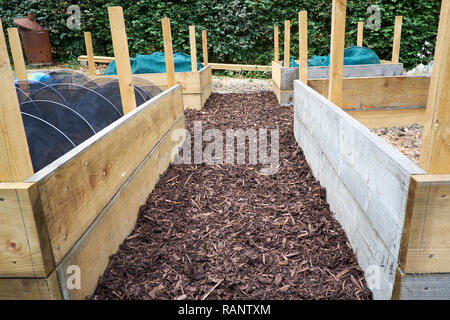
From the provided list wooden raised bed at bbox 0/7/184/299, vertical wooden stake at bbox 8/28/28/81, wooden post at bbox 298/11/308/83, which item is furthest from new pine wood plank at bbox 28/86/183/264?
vertical wooden stake at bbox 8/28/28/81

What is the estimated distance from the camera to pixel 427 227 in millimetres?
1381

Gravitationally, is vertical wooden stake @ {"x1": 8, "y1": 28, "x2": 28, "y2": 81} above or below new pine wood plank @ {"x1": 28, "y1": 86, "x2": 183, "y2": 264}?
above

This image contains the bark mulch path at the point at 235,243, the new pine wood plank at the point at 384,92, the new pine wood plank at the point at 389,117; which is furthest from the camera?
the new pine wood plank at the point at 389,117

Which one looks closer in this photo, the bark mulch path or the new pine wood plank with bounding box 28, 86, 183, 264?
the new pine wood plank with bounding box 28, 86, 183, 264

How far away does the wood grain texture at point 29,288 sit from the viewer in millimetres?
1381

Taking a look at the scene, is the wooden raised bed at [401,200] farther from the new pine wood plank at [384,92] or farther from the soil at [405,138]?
the new pine wood plank at [384,92]

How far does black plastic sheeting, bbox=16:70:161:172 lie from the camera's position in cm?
222

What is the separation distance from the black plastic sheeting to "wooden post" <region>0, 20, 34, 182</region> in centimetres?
80

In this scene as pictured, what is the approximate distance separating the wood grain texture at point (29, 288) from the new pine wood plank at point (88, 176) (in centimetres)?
9

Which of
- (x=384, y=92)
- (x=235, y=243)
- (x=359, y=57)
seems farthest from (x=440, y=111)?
(x=359, y=57)

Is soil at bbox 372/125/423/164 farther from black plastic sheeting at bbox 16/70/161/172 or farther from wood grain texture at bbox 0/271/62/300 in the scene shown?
wood grain texture at bbox 0/271/62/300

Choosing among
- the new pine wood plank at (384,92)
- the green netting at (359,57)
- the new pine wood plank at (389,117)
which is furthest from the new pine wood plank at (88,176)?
the green netting at (359,57)

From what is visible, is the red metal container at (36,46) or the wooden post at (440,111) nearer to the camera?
the wooden post at (440,111)
